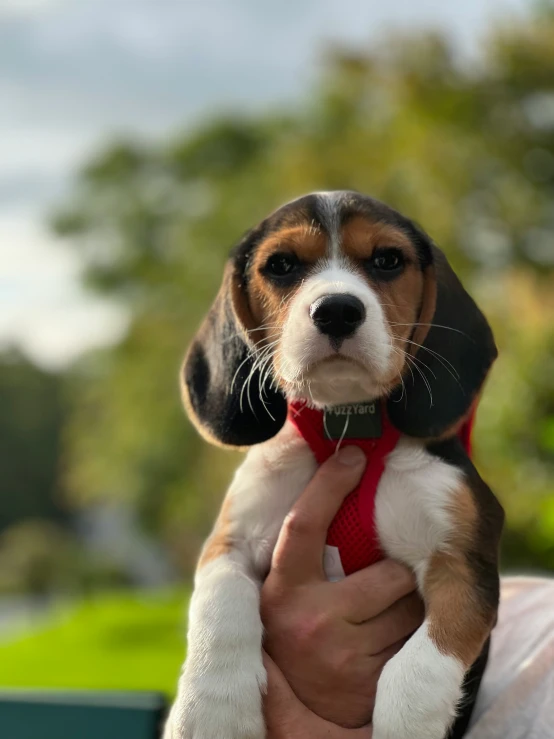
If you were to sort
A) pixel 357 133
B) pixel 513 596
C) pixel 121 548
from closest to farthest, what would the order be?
pixel 513 596
pixel 357 133
pixel 121 548

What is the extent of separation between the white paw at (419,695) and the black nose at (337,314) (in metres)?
0.93

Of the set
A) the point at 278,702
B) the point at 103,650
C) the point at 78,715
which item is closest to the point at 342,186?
the point at 103,650

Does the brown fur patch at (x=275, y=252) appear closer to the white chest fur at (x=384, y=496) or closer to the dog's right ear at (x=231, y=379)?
the dog's right ear at (x=231, y=379)

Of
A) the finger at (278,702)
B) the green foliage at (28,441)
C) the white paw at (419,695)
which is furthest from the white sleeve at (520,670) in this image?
the green foliage at (28,441)

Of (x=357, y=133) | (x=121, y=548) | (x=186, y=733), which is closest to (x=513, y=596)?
(x=186, y=733)

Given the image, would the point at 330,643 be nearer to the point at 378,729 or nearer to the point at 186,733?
the point at 378,729

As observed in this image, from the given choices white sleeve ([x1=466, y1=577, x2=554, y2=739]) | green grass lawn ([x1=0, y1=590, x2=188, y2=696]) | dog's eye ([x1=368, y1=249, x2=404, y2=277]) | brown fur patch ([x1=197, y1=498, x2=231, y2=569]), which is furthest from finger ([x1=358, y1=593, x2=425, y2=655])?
green grass lawn ([x1=0, y1=590, x2=188, y2=696])

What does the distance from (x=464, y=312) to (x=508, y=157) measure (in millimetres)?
19217

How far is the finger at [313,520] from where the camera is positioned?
2799mm

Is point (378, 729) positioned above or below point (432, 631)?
below

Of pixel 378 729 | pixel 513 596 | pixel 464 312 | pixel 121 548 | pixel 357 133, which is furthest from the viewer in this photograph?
pixel 121 548

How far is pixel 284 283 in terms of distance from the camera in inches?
117

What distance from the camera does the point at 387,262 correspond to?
9.73 ft

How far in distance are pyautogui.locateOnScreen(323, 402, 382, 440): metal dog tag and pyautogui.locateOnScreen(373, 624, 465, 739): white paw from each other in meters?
0.68
